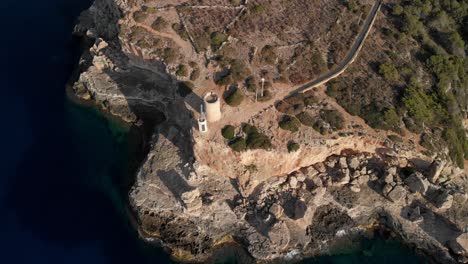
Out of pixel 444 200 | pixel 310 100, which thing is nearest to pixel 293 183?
pixel 310 100

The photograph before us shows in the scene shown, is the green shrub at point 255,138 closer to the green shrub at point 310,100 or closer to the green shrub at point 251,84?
the green shrub at point 251,84

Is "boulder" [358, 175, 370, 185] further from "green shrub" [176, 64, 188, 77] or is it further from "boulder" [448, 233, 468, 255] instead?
"green shrub" [176, 64, 188, 77]

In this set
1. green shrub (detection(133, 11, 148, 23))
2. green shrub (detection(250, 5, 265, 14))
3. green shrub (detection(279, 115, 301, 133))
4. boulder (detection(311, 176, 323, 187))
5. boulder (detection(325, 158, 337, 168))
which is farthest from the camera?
green shrub (detection(250, 5, 265, 14))

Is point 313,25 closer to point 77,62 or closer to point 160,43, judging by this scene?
point 160,43

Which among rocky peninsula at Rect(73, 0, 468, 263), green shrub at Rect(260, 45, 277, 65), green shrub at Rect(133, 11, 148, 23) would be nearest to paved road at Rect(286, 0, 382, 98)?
rocky peninsula at Rect(73, 0, 468, 263)

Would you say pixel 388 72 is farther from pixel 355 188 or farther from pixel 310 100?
pixel 355 188

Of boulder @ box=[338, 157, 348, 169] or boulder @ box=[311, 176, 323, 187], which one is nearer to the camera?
boulder @ box=[311, 176, 323, 187]

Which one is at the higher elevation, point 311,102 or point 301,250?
point 311,102

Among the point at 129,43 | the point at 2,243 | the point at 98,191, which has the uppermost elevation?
the point at 129,43

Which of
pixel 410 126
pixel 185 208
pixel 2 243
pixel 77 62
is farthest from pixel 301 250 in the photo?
pixel 77 62
